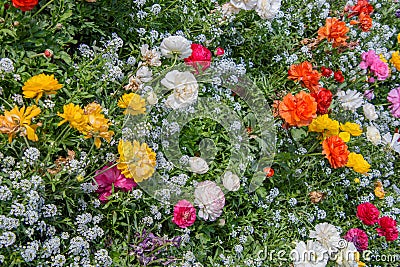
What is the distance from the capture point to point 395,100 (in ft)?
12.5

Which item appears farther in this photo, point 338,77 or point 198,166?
point 338,77

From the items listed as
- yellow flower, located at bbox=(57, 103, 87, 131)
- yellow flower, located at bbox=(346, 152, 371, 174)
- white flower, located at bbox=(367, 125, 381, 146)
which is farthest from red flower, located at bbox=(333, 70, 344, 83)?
yellow flower, located at bbox=(57, 103, 87, 131)

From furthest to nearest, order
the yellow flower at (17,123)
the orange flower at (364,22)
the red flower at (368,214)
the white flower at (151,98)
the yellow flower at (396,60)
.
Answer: the yellow flower at (396,60), the orange flower at (364,22), the red flower at (368,214), the white flower at (151,98), the yellow flower at (17,123)

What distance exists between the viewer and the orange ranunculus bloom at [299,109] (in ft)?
8.62

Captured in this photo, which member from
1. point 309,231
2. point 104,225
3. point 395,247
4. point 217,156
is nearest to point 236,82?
point 217,156

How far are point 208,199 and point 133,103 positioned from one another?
592 millimetres

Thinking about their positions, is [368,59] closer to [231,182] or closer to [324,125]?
[324,125]

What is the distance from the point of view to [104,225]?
91.1 inches

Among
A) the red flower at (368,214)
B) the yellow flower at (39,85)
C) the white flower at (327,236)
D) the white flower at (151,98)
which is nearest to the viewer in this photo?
the yellow flower at (39,85)

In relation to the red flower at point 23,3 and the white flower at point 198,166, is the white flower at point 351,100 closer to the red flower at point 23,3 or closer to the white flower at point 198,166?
the white flower at point 198,166

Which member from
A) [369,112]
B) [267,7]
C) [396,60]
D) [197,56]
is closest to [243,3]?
[267,7]

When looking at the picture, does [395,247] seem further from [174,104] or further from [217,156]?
[174,104]

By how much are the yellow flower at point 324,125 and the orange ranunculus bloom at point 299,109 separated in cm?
23

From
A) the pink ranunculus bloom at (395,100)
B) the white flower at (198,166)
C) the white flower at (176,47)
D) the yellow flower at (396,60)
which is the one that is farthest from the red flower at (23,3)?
the yellow flower at (396,60)
